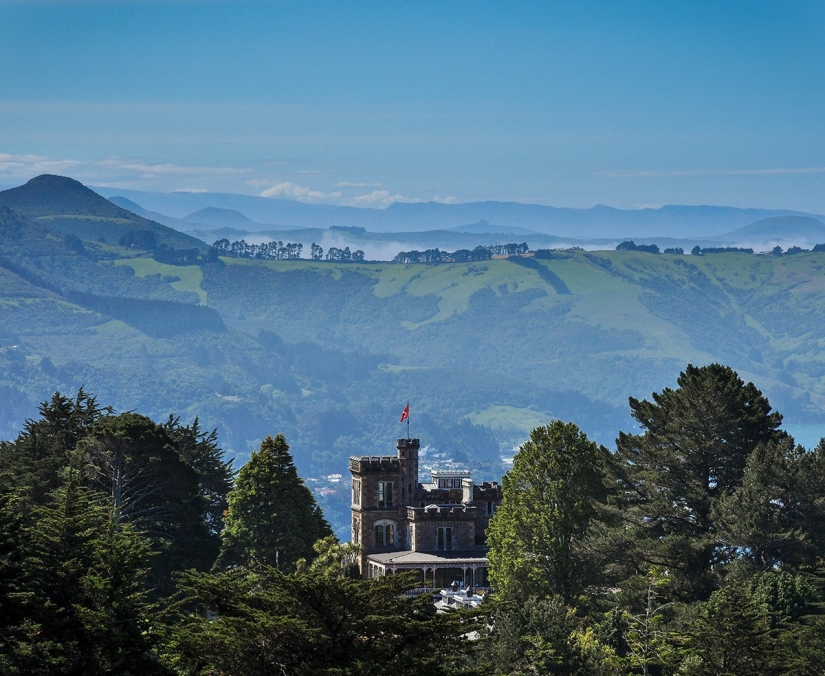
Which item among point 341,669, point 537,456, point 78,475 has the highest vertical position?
point 537,456

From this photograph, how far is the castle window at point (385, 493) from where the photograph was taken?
391 feet

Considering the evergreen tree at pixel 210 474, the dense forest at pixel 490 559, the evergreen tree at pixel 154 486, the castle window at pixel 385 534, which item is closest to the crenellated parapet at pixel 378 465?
the castle window at pixel 385 534

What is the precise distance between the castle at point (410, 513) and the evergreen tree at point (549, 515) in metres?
18.6

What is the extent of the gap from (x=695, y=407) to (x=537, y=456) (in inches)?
436

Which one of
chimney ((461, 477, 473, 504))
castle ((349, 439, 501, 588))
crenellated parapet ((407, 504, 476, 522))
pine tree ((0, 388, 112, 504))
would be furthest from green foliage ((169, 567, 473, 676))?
chimney ((461, 477, 473, 504))

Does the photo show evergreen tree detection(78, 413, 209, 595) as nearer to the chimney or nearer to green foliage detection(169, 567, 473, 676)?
the chimney

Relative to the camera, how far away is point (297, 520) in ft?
342

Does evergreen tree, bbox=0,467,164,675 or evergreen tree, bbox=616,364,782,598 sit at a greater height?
evergreen tree, bbox=616,364,782,598

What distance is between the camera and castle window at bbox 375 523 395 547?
118688mm

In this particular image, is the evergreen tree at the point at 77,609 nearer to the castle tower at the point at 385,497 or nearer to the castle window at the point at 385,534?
the castle tower at the point at 385,497

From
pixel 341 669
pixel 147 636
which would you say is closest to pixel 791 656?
pixel 341 669

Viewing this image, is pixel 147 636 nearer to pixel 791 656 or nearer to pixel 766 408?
pixel 791 656

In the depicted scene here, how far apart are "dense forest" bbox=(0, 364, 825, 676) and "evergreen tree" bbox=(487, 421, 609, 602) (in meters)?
0.13

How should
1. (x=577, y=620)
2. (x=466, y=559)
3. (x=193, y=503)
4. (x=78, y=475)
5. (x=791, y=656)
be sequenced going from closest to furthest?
1. (x=78, y=475)
2. (x=791, y=656)
3. (x=577, y=620)
4. (x=193, y=503)
5. (x=466, y=559)
